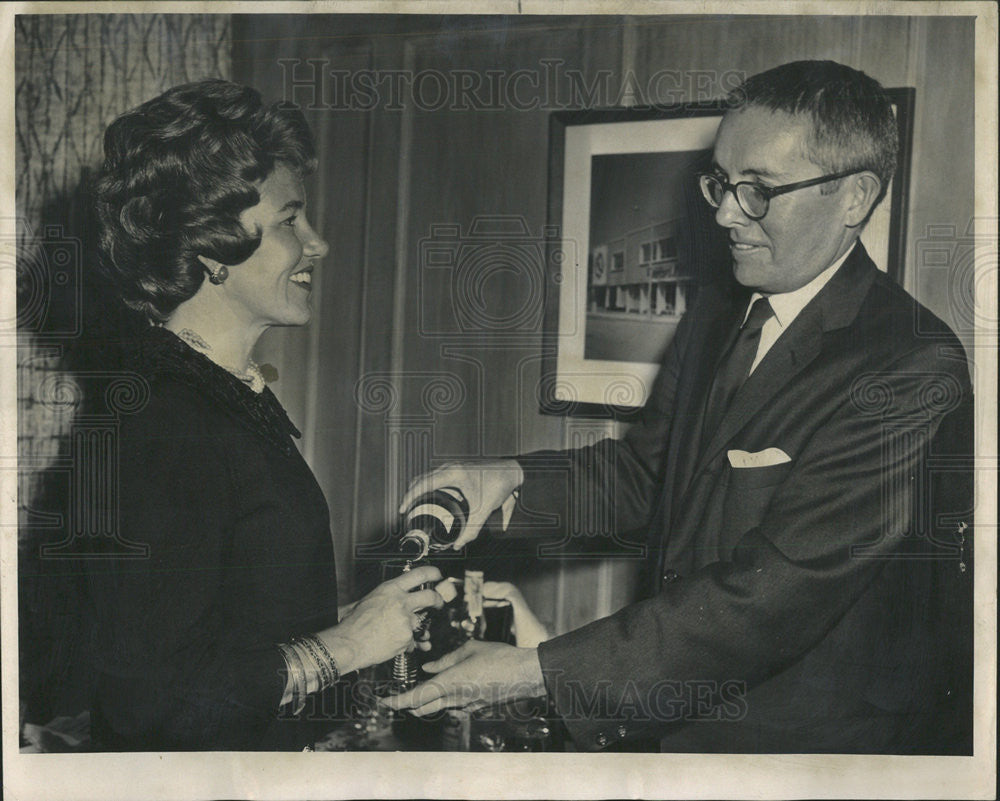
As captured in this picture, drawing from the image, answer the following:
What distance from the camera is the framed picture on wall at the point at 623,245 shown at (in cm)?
209

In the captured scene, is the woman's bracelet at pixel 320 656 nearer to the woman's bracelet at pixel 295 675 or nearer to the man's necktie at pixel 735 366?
the woman's bracelet at pixel 295 675

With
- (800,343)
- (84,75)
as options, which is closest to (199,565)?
(84,75)

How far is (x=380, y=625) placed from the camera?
2.10m

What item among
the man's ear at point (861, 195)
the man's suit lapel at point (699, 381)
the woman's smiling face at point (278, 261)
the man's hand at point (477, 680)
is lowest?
the man's hand at point (477, 680)

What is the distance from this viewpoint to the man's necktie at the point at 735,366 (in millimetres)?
2070

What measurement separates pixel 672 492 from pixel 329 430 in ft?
2.52

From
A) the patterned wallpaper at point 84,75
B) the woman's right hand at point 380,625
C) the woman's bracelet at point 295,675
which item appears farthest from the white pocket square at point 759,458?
the patterned wallpaper at point 84,75

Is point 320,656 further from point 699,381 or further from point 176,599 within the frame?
point 699,381

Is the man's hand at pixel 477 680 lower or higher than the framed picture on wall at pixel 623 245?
lower

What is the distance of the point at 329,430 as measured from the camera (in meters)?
2.12

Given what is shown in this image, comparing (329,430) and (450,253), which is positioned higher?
(450,253)

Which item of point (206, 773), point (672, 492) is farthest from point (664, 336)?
point (206, 773)

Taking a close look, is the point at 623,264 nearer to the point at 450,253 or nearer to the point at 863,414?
the point at 450,253

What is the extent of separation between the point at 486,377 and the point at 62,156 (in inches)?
41.6
